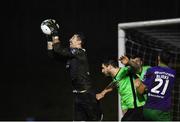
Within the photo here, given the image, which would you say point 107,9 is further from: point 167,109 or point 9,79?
point 167,109

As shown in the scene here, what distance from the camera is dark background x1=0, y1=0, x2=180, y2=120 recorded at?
41.3 ft

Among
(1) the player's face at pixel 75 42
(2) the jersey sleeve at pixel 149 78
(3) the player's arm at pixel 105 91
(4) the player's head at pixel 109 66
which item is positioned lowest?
(3) the player's arm at pixel 105 91

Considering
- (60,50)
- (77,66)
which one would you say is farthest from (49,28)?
(77,66)

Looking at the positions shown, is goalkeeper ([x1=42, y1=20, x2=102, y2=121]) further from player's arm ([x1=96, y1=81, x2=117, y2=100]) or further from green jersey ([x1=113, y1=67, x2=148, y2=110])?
green jersey ([x1=113, y1=67, x2=148, y2=110])

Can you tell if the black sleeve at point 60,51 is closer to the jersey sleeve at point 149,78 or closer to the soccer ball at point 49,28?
the soccer ball at point 49,28

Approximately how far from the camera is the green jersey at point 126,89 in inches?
353

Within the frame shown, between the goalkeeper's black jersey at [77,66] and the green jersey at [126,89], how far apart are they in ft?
1.67

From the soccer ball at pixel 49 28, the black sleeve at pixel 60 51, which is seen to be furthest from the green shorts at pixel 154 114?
the soccer ball at pixel 49 28

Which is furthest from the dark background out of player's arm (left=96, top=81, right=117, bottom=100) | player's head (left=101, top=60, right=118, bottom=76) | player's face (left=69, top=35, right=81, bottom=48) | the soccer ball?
the soccer ball

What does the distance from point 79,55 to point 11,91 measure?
456 cm

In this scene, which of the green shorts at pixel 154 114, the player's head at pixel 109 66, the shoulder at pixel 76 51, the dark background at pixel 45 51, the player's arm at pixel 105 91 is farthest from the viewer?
the dark background at pixel 45 51

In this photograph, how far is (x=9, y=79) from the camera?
13.0 m

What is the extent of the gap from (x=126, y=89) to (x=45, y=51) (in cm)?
410

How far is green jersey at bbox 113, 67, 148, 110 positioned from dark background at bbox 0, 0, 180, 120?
342 centimetres
